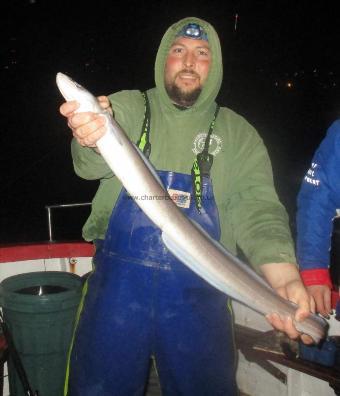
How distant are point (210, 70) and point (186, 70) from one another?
267 millimetres

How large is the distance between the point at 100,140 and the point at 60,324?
2.15 m

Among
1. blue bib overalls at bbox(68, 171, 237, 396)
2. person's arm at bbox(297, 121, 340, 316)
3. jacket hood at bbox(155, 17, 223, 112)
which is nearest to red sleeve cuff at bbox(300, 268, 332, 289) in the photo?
person's arm at bbox(297, 121, 340, 316)

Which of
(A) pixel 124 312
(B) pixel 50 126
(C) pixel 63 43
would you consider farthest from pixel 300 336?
(C) pixel 63 43

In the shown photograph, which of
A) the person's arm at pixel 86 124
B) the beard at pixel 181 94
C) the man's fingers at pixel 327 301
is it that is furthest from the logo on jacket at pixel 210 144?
the man's fingers at pixel 327 301

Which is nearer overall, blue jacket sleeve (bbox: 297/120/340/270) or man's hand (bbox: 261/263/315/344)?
man's hand (bbox: 261/263/315/344)

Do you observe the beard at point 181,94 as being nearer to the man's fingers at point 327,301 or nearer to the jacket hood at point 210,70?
the jacket hood at point 210,70

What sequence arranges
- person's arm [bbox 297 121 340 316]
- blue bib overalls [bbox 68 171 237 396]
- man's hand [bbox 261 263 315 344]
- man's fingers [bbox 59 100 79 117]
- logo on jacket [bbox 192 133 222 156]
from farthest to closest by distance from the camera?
person's arm [bbox 297 121 340 316] < logo on jacket [bbox 192 133 222 156] < blue bib overalls [bbox 68 171 237 396] < man's hand [bbox 261 263 315 344] < man's fingers [bbox 59 100 79 117]

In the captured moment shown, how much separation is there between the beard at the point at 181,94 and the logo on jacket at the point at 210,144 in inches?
11.2

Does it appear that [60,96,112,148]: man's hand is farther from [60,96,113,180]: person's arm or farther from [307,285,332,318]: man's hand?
[307,285,332,318]: man's hand

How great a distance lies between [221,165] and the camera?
2.81m

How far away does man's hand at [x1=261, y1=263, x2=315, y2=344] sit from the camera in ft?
7.73

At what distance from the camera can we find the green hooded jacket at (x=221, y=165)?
8.80ft

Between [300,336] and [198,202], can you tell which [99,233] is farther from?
[300,336]

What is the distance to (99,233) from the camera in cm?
280
